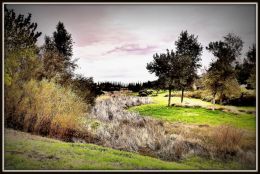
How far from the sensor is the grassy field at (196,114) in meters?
13.4

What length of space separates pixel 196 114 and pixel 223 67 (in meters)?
2.83

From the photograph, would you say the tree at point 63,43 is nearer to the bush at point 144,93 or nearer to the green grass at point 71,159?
the bush at point 144,93

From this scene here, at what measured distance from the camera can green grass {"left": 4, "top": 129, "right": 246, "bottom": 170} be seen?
10.5 m

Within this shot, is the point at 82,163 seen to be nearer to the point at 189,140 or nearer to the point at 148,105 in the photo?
the point at 189,140

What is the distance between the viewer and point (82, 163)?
10695 millimetres

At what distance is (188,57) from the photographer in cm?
2044

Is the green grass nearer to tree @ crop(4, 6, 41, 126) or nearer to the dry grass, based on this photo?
the dry grass

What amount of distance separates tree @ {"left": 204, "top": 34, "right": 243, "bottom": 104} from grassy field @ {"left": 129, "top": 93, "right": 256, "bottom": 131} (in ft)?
3.37

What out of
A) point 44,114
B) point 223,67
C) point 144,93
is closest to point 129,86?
point 144,93

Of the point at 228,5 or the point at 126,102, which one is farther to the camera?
the point at 126,102

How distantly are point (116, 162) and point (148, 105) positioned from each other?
10.3 metres

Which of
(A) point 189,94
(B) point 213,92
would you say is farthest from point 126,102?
(B) point 213,92

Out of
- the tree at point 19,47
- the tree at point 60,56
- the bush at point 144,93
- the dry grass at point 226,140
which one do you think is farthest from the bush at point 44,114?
the bush at point 144,93

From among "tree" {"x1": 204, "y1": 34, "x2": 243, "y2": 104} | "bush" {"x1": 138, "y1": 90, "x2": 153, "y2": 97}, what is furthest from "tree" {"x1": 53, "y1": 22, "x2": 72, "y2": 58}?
"tree" {"x1": 204, "y1": 34, "x2": 243, "y2": 104}
